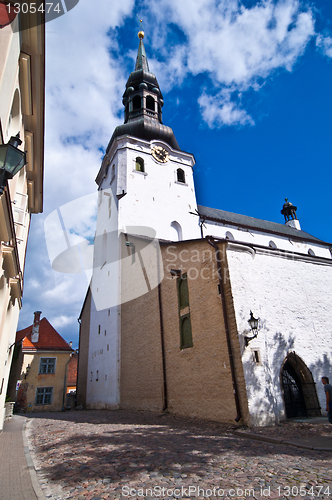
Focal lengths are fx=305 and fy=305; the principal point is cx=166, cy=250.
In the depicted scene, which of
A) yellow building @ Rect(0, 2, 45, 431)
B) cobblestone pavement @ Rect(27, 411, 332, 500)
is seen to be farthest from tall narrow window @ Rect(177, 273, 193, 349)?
yellow building @ Rect(0, 2, 45, 431)

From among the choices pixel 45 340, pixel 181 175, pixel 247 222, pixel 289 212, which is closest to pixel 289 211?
pixel 289 212

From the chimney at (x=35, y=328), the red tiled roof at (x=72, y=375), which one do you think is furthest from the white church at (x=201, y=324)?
the red tiled roof at (x=72, y=375)

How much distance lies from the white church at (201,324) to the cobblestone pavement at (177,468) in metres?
2.03

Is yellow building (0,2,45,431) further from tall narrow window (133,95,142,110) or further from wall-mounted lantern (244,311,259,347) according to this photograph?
tall narrow window (133,95,142,110)

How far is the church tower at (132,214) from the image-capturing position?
647 inches

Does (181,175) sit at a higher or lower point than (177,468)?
higher

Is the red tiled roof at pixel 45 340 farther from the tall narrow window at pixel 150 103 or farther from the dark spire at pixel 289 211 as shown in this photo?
the dark spire at pixel 289 211

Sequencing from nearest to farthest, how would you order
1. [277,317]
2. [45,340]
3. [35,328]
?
[277,317] < [45,340] < [35,328]

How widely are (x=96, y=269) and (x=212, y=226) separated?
9676 mm

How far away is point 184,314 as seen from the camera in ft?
37.8

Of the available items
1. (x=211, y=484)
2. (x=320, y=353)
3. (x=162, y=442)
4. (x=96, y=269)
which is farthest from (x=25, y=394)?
(x=211, y=484)

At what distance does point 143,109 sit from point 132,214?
1079 cm

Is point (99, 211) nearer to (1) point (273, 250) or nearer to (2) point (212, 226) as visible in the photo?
(2) point (212, 226)

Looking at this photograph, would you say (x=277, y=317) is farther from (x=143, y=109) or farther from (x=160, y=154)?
(x=143, y=109)
